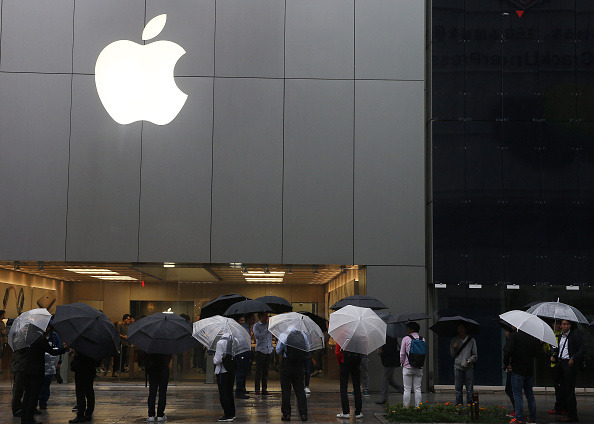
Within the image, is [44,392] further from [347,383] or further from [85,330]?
[347,383]

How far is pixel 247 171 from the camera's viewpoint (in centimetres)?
1827

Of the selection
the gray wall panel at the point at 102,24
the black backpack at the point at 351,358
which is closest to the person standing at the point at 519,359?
the black backpack at the point at 351,358

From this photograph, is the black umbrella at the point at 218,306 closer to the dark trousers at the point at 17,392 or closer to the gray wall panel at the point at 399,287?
the gray wall panel at the point at 399,287

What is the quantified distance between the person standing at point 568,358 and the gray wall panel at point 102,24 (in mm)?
11883

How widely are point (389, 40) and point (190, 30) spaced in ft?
16.2

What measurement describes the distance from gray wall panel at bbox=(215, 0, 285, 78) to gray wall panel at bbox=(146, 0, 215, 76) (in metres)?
0.22

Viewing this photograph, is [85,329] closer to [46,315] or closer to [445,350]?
[46,315]

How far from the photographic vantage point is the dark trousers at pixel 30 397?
11273mm

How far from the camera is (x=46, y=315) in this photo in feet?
37.8

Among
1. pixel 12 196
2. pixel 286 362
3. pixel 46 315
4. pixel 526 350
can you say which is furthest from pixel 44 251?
pixel 526 350

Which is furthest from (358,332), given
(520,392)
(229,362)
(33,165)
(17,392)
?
(33,165)

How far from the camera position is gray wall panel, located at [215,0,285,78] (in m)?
18.5

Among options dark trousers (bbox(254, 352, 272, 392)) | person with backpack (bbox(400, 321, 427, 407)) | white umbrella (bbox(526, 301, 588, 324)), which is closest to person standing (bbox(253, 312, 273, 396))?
dark trousers (bbox(254, 352, 272, 392))

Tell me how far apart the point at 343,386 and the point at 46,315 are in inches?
198
